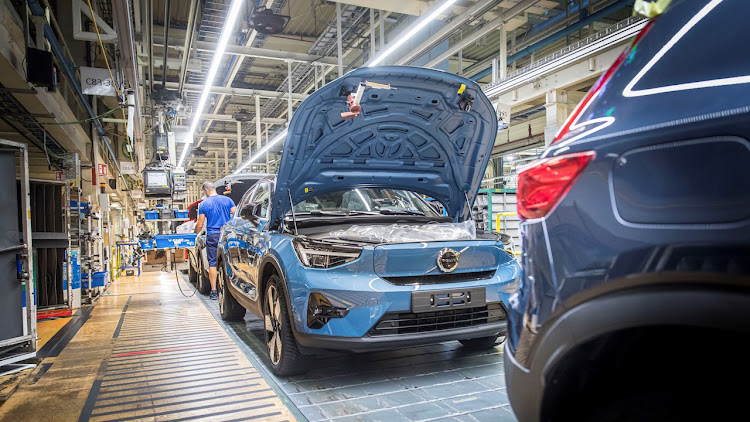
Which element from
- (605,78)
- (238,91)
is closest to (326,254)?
(605,78)

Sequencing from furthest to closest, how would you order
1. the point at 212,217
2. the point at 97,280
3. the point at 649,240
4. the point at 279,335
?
the point at 97,280 < the point at 212,217 < the point at 279,335 < the point at 649,240

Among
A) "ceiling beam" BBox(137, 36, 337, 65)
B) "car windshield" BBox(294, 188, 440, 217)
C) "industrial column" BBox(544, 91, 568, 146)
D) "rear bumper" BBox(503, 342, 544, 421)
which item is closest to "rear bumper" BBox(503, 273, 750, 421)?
"rear bumper" BBox(503, 342, 544, 421)

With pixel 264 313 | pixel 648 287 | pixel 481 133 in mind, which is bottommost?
pixel 264 313

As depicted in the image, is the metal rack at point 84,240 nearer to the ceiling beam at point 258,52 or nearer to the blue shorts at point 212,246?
the blue shorts at point 212,246

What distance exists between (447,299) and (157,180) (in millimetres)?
9928

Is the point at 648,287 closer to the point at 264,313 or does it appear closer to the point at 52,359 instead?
the point at 264,313

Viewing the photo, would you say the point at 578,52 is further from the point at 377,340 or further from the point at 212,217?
the point at 377,340

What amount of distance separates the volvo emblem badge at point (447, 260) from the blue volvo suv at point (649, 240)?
1844 millimetres

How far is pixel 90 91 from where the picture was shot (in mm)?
7273

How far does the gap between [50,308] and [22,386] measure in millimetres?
4054

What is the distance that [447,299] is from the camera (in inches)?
119

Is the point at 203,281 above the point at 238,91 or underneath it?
underneath

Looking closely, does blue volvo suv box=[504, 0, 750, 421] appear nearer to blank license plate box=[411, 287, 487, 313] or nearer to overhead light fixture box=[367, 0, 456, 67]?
blank license plate box=[411, 287, 487, 313]

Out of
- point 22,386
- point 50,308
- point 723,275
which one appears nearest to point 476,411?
point 723,275
